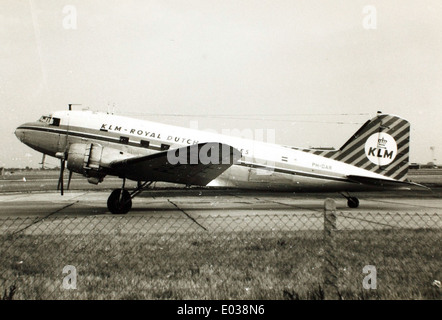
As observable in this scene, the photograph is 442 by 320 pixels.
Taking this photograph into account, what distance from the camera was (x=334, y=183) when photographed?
50.8ft

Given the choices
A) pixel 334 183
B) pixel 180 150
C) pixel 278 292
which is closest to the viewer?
pixel 278 292

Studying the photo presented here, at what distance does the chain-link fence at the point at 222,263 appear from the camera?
4836 mm

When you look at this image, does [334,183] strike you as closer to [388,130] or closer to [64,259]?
[388,130]

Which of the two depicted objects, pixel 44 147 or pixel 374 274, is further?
pixel 44 147

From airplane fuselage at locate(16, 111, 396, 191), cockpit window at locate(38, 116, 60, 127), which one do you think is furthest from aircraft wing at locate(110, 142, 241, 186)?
cockpit window at locate(38, 116, 60, 127)

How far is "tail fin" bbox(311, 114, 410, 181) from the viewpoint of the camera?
15.9 m

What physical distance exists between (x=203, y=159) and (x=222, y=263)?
19.3 feet

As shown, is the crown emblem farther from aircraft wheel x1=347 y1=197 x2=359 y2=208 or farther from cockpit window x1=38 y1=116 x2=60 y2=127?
cockpit window x1=38 y1=116 x2=60 y2=127

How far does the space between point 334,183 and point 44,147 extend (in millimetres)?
11784

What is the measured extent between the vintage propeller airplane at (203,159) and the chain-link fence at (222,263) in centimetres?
383

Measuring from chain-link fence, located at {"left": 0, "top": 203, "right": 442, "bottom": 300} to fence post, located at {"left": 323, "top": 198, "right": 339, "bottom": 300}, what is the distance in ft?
0.04

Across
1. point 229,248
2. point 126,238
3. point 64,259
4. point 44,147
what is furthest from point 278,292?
point 44,147

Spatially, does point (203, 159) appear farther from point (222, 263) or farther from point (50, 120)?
point (50, 120)

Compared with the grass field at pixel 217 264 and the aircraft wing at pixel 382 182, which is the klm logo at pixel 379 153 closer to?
the aircraft wing at pixel 382 182
